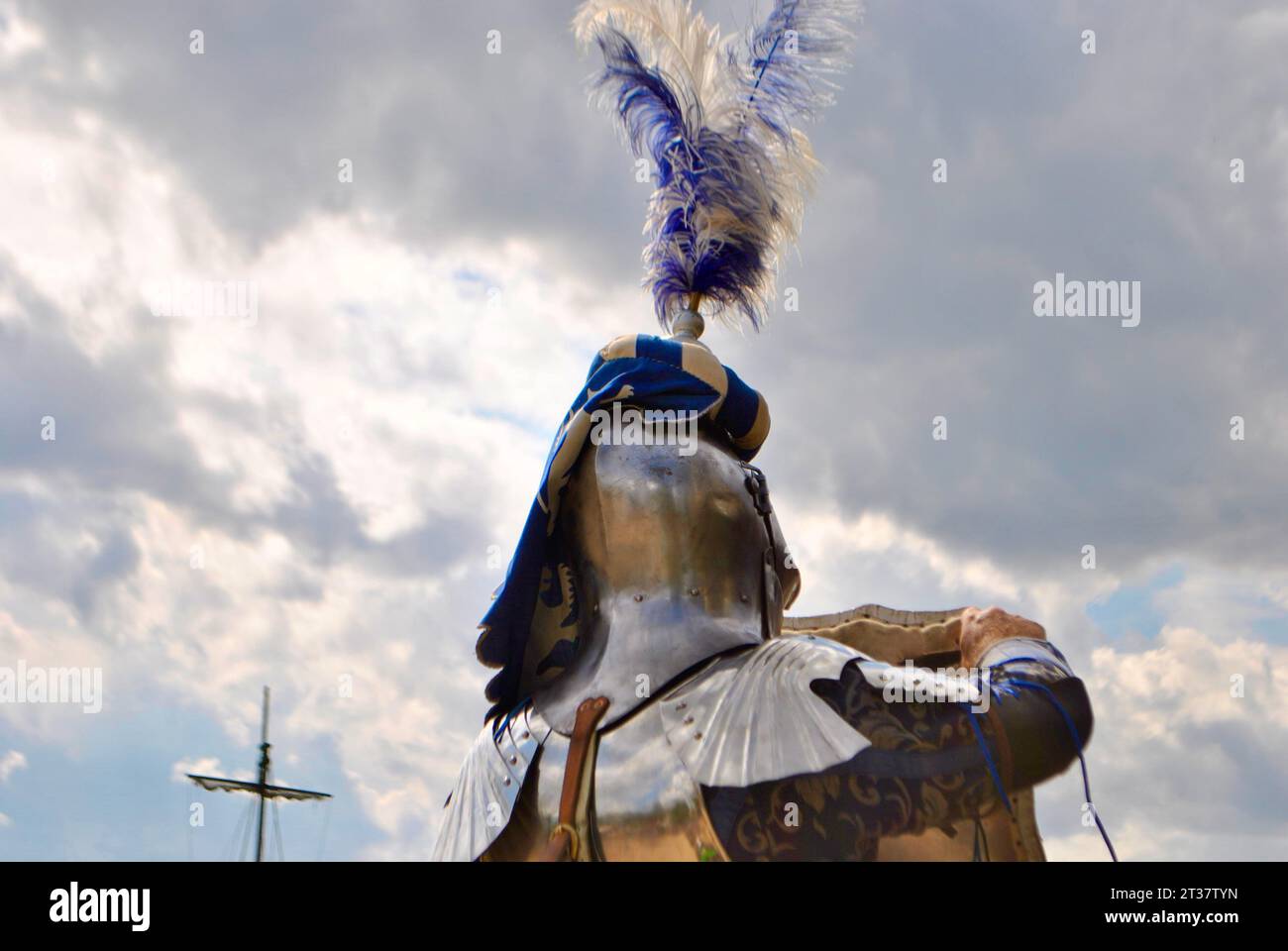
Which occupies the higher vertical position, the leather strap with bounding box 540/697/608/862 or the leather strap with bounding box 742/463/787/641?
the leather strap with bounding box 742/463/787/641

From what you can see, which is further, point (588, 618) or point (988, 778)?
point (588, 618)

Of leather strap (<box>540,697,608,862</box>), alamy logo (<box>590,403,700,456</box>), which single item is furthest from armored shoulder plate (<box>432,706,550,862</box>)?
alamy logo (<box>590,403,700,456</box>)

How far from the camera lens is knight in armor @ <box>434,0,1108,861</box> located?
5.28 m

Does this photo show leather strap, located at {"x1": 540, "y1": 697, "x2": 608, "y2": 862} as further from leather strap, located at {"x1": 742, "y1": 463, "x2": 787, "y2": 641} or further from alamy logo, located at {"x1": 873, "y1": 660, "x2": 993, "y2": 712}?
alamy logo, located at {"x1": 873, "y1": 660, "x2": 993, "y2": 712}

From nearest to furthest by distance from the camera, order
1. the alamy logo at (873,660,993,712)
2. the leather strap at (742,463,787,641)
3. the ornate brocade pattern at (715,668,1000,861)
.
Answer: the ornate brocade pattern at (715,668,1000,861)
the alamy logo at (873,660,993,712)
the leather strap at (742,463,787,641)

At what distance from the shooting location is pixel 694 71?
22.6 feet

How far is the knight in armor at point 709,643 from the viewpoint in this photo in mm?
5277

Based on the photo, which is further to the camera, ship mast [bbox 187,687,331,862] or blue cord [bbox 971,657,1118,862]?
ship mast [bbox 187,687,331,862]

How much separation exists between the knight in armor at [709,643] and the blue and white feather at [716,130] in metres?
0.01
